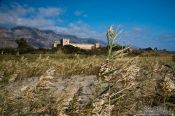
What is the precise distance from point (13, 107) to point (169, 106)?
5.22 m

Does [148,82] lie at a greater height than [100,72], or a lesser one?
lesser

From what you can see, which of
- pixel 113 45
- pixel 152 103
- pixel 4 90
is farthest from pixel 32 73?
pixel 113 45

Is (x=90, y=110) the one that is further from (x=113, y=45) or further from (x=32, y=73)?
(x=32, y=73)

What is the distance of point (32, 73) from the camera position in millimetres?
13523

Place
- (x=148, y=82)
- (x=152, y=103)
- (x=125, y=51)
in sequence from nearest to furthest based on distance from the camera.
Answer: (x=125, y=51) → (x=148, y=82) → (x=152, y=103)

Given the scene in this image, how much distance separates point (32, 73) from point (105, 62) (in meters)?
10.7

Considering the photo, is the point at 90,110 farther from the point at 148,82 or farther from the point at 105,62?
the point at 148,82

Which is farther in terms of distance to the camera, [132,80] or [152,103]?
[152,103]

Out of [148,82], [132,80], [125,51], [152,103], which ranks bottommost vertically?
[152,103]

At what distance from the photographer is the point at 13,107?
10.7 ft

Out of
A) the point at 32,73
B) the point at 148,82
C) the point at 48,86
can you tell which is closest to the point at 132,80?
the point at 48,86

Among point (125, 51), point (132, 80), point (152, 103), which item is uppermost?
point (125, 51)

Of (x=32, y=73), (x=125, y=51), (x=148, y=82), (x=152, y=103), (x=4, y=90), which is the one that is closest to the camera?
(x=125, y=51)

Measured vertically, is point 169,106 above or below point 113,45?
below
